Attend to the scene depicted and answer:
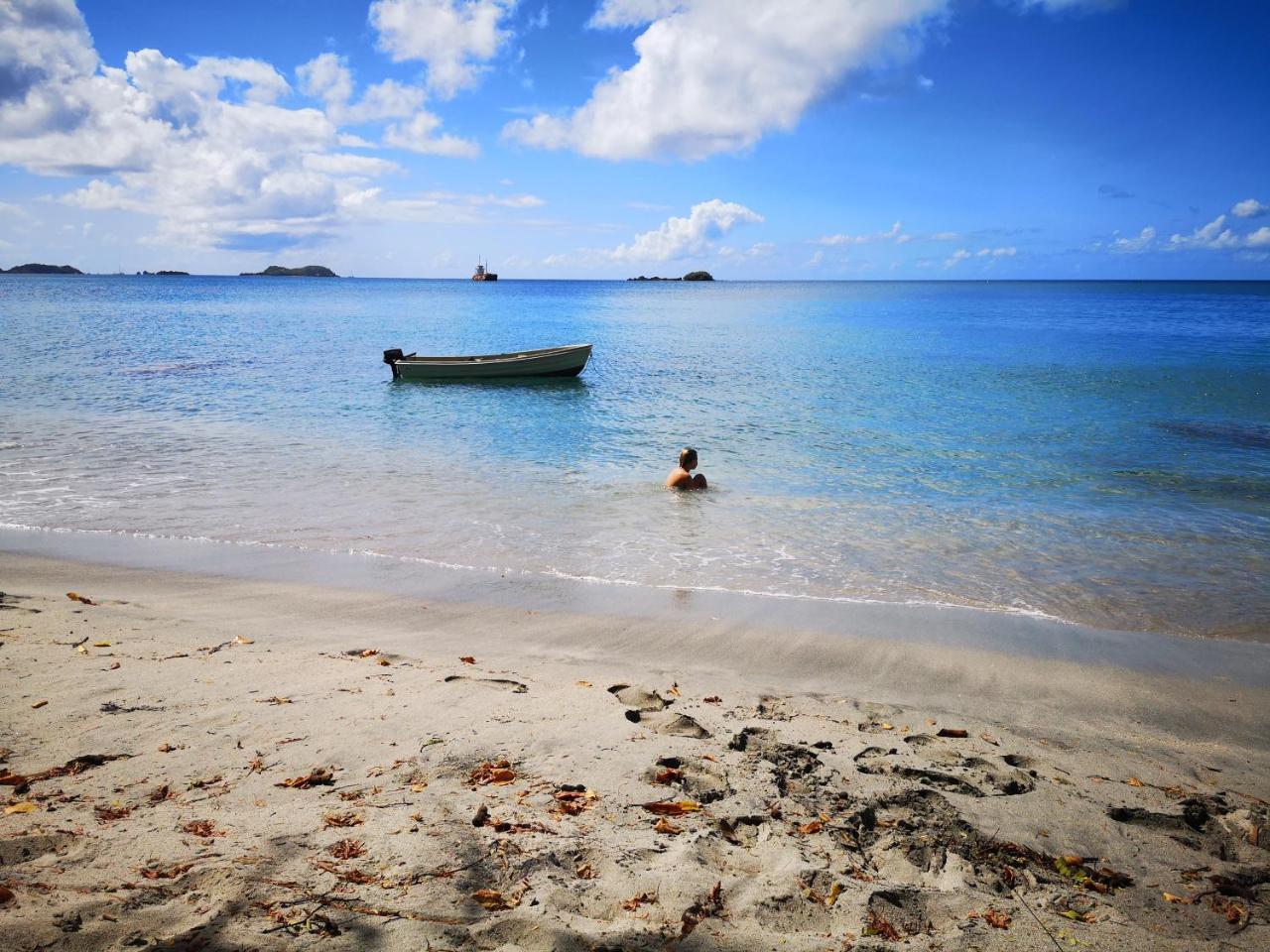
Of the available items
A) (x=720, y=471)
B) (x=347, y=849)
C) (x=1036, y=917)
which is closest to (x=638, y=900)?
(x=347, y=849)

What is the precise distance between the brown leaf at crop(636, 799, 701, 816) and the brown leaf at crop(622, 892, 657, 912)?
2.29 ft

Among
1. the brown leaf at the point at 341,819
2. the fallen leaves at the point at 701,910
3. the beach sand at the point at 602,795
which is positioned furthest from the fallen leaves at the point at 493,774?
the fallen leaves at the point at 701,910

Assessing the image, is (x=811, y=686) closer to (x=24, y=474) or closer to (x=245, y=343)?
(x=24, y=474)

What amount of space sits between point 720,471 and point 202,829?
12726mm

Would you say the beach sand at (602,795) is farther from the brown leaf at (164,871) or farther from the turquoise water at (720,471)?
the turquoise water at (720,471)

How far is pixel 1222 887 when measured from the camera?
3744 millimetres

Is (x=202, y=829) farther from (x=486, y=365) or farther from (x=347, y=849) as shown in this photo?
(x=486, y=365)

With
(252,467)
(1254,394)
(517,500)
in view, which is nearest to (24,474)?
(252,467)

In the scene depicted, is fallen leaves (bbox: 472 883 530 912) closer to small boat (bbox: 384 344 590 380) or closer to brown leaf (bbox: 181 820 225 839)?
brown leaf (bbox: 181 820 225 839)

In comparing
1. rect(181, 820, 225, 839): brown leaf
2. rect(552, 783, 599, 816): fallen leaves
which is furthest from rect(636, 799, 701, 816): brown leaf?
rect(181, 820, 225, 839): brown leaf

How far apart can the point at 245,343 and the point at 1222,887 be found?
4949 cm

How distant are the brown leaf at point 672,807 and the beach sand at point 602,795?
0.02m

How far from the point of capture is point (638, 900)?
3342 millimetres

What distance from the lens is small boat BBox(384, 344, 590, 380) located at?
28484 millimetres
